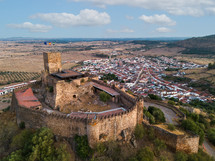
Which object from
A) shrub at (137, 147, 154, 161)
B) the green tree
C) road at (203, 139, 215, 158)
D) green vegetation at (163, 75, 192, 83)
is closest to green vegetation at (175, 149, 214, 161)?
shrub at (137, 147, 154, 161)

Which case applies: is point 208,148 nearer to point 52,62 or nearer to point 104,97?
point 104,97

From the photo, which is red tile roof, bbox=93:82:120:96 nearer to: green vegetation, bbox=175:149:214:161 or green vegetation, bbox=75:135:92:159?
green vegetation, bbox=75:135:92:159

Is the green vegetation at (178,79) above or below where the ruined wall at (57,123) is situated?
below

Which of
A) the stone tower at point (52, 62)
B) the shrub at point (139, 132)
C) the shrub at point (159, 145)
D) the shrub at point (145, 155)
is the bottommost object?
the shrub at point (159, 145)

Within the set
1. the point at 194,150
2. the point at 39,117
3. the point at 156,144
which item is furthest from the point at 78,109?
the point at 194,150

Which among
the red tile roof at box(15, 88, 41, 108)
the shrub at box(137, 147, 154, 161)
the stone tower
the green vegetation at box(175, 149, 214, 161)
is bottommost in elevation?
the green vegetation at box(175, 149, 214, 161)

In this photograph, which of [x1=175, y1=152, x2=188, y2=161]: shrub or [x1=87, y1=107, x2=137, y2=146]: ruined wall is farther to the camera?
[x1=175, y1=152, x2=188, y2=161]: shrub

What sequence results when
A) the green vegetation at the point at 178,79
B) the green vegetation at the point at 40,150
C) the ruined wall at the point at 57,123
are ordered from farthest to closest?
the green vegetation at the point at 178,79 < the ruined wall at the point at 57,123 < the green vegetation at the point at 40,150

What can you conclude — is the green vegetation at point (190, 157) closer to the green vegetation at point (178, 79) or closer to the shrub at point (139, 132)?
the shrub at point (139, 132)

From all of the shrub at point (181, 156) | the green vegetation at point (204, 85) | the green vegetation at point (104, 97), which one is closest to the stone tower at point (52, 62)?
the green vegetation at point (104, 97)
